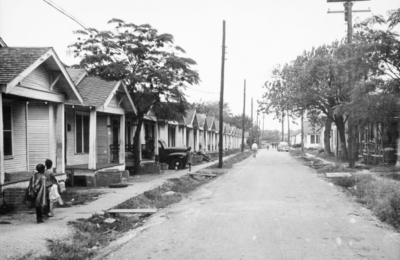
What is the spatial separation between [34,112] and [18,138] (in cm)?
120

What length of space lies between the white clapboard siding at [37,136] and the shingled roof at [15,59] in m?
2.97

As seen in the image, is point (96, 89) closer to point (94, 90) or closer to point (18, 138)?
point (94, 90)

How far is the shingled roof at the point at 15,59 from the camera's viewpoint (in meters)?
10.7

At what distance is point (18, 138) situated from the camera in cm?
1403

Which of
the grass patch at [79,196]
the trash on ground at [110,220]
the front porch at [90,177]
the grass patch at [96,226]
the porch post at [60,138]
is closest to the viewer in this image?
the grass patch at [96,226]

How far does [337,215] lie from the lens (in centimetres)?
999

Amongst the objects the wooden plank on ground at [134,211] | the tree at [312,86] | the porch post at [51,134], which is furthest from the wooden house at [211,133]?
the wooden plank on ground at [134,211]

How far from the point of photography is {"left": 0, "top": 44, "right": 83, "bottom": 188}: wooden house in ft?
40.0

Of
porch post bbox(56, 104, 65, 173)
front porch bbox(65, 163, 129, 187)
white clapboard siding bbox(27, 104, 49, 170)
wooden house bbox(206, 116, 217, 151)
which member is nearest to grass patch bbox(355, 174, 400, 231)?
front porch bbox(65, 163, 129, 187)

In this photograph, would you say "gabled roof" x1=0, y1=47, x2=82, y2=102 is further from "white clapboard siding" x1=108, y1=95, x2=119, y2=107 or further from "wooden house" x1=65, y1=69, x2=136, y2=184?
"white clapboard siding" x1=108, y1=95, x2=119, y2=107

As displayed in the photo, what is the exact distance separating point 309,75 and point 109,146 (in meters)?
14.3

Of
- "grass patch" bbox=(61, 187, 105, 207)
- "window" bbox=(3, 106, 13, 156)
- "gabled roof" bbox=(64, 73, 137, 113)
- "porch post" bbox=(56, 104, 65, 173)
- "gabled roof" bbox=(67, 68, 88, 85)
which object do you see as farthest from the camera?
"gabled roof" bbox=(67, 68, 88, 85)

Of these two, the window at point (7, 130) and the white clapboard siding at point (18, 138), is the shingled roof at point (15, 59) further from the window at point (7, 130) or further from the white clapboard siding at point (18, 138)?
the white clapboard siding at point (18, 138)

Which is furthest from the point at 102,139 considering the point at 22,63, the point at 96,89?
the point at 22,63
